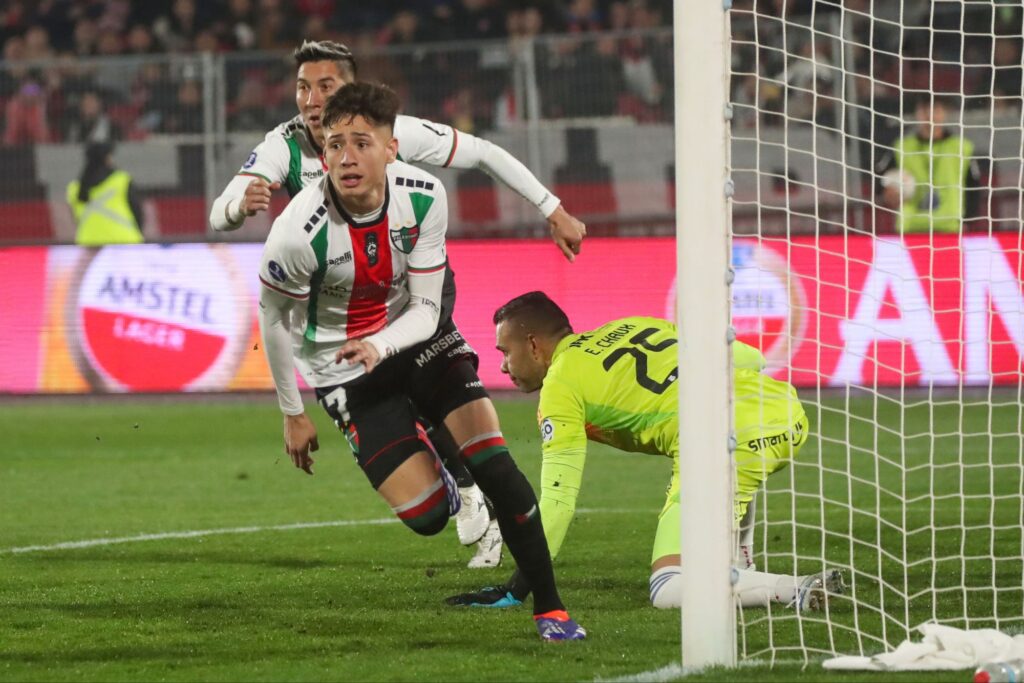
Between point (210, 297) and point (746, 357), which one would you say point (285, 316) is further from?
point (210, 297)

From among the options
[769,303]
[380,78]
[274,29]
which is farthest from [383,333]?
[274,29]

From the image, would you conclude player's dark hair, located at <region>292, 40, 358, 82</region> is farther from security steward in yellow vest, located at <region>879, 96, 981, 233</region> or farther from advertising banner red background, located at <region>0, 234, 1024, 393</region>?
security steward in yellow vest, located at <region>879, 96, 981, 233</region>

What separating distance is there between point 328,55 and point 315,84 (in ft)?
0.43

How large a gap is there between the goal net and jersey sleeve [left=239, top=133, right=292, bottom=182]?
6.03 feet

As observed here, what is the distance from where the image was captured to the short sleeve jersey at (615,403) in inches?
211

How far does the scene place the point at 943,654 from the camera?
4320mm

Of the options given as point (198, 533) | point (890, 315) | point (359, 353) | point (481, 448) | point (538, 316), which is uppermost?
point (359, 353)

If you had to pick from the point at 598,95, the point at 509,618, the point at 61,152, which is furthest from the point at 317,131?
the point at 61,152

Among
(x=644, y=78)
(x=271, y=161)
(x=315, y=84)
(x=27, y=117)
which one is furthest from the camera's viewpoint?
(x=27, y=117)

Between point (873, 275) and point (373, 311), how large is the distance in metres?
6.80

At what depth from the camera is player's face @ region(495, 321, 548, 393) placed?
5785mm

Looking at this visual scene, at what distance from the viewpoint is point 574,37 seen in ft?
46.7

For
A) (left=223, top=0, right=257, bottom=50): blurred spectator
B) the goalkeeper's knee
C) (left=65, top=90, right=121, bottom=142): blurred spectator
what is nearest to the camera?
the goalkeeper's knee

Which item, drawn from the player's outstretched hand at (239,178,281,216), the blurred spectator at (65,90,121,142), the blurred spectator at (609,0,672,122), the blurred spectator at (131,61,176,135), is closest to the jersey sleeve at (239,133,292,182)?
the player's outstretched hand at (239,178,281,216)
